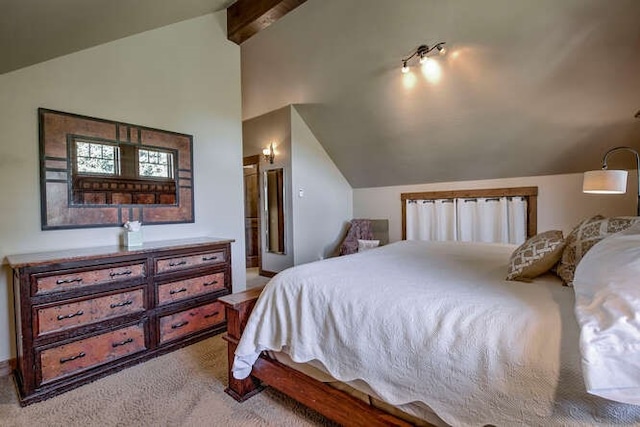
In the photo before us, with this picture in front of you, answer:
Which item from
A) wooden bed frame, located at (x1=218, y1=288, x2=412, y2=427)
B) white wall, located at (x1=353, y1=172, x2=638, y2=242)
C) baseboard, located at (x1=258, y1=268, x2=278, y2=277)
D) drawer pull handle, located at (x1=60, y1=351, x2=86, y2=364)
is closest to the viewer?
wooden bed frame, located at (x1=218, y1=288, x2=412, y2=427)

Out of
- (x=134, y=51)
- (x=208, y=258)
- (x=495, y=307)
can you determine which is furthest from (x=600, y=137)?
(x=134, y=51)

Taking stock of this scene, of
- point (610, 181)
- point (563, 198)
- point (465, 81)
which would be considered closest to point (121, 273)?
point (465, 81)

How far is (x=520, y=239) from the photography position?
391cm

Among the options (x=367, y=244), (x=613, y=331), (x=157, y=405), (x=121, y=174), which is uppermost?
(x=121, y=174)

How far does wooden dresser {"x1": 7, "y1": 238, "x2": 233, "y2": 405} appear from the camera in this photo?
1.78 m

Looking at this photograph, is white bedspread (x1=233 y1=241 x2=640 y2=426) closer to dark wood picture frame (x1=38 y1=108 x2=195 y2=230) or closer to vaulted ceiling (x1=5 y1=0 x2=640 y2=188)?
dark wood picture frame (x1=38 y1=108 x2=195 y2=230)

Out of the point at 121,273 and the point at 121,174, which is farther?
the point at 121,174

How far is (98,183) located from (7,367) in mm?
1369

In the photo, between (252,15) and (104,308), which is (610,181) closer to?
(252,15)

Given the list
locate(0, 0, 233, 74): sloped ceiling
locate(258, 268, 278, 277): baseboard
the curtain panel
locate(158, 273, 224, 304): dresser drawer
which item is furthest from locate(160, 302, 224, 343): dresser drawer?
the curtain panel

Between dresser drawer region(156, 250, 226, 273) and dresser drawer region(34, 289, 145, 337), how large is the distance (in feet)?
0.74

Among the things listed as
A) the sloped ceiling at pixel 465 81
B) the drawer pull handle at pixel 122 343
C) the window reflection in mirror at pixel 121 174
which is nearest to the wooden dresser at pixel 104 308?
the drawer pull handle at pixel 122 343

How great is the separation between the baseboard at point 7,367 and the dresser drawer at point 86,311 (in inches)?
23.7

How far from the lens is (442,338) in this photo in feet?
3.54
